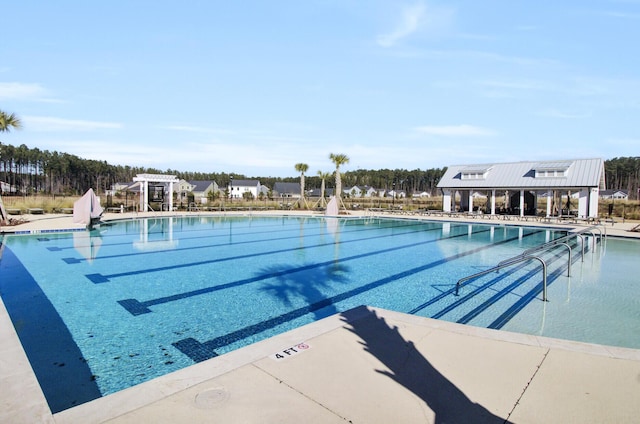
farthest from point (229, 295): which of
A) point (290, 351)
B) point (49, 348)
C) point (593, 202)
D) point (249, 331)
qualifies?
point (593, 202)

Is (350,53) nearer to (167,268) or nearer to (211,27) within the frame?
(211,27)

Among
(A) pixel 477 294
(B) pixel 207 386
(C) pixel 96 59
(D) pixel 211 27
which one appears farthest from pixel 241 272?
(C) pixel 96 59

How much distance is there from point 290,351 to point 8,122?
18.7 m

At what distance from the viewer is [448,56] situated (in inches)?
601

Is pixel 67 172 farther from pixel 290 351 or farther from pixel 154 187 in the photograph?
pixel 290 351

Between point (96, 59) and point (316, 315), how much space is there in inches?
538

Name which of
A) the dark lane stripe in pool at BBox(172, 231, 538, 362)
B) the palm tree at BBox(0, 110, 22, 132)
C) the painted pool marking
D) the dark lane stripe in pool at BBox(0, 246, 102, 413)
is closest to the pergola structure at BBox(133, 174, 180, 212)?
the palm tree at BBox(0, 110, 22, 132)

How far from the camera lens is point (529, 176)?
1042 inches

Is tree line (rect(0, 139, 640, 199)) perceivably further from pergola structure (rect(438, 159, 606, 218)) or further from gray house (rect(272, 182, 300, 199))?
pergola structure (rect(438, 159, 606, 218))

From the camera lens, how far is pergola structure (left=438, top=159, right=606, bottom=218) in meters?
23.5

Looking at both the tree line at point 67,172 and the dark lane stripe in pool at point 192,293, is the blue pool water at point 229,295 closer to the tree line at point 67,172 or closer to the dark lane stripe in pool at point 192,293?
the dark lane stripe in pool at point 192,293

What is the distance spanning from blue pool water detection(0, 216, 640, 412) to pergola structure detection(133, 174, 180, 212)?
45.2 feet

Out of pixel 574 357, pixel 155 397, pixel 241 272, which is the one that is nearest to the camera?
pixel 155 397

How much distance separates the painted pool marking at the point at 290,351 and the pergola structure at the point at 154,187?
26.4 metres
